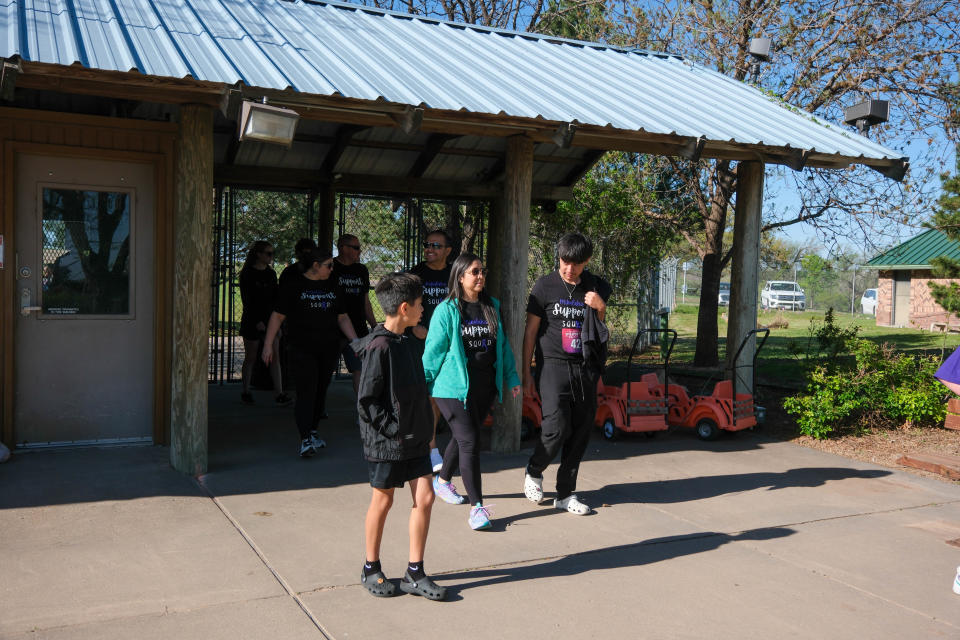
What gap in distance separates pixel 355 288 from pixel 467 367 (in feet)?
8.92

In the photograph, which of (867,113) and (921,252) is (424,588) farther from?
(921,252)

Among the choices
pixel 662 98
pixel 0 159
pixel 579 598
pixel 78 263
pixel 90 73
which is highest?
pixel 662 98

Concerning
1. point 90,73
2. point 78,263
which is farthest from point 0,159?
point 90,73

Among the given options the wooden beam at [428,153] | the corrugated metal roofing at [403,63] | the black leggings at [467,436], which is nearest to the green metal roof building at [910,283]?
the corrugated metal roofing at [403,63]

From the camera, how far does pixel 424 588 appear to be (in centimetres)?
390

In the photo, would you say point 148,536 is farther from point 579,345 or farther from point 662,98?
point 662,98

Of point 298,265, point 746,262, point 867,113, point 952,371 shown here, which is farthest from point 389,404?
point 867,113

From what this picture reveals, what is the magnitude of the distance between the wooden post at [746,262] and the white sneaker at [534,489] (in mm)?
3397

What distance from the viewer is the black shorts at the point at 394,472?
3807mm

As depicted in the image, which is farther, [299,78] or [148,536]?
[299,78]

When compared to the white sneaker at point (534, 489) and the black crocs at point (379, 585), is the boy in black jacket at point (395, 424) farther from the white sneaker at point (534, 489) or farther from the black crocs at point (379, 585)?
the white sneaker at point (534, 489)

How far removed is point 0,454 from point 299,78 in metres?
3.36

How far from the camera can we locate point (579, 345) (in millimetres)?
5410

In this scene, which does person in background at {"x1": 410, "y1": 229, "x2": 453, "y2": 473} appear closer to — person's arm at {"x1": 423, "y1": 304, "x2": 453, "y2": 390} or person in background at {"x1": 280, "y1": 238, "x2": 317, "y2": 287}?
person in background at {"x1": 280, "y1": 238, "x2": 317, "y2": 287}
